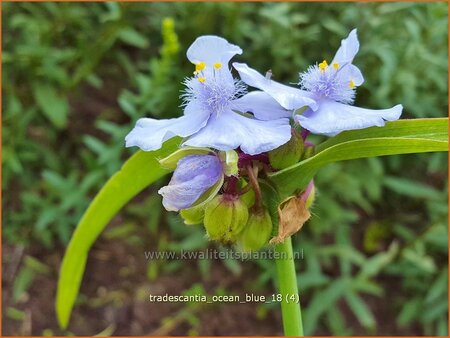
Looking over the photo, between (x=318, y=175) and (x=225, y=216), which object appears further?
(x=318, y=175)

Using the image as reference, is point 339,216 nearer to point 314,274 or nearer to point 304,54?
point 314,274

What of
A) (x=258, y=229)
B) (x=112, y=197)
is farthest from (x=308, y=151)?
(x=112, y=197)

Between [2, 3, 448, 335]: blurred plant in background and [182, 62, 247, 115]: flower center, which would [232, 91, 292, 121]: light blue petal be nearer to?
[182, 62, 247, 115]: flower center

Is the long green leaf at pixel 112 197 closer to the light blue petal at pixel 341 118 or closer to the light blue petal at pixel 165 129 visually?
the light blue petal at pixel 165 129

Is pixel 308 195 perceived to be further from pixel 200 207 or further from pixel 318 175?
pixel 318 175

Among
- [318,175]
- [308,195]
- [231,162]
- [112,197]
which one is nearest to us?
[231,162]

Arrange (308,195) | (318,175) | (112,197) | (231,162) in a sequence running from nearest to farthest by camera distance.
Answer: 1. (231,162)
2. (308,195)
3. (112,197)
4. (318,175)

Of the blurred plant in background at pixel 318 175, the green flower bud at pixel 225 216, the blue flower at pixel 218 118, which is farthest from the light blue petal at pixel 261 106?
the blurred plant in background at pixel 318 175
